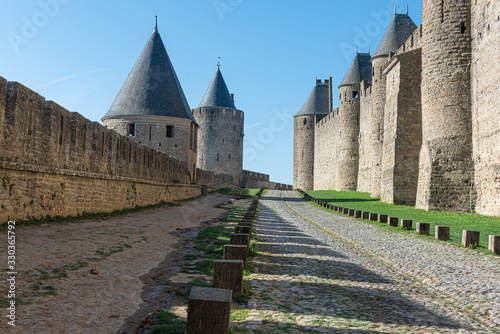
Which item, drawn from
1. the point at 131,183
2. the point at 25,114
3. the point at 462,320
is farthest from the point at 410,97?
the point at 462,320

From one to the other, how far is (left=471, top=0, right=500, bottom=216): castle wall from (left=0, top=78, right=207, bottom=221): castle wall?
445 inches

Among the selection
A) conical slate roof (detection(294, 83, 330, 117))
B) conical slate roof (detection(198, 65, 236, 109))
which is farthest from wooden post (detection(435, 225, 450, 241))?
conical slate roof (detection(198, 65, 236, 109))

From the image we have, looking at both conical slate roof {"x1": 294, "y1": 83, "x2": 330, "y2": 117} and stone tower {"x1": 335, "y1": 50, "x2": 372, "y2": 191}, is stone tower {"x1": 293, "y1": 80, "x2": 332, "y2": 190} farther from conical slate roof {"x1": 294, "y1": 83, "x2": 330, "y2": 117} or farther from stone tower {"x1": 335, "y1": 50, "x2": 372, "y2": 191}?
stone tower {"x1": 335, "y1": 50, "x2": 372, "y2": 191}

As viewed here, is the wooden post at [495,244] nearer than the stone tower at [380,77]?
Yes

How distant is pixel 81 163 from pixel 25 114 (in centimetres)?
269

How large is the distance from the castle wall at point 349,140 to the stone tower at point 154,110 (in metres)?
12.8

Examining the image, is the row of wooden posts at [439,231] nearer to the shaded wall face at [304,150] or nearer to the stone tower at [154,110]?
the stone tower at [154,110]

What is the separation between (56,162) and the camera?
9672mm

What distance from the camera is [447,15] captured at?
1612 centimetres

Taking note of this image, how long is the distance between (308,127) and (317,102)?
122 inches

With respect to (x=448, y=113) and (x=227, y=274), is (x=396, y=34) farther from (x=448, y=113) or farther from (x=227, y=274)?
(x=227, y=274)

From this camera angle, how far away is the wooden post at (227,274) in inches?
151

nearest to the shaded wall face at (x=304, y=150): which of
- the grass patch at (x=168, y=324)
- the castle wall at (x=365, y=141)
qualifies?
the castle wall at (x=365, y=141)

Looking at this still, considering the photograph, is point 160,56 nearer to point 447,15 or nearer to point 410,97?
point 410,97
